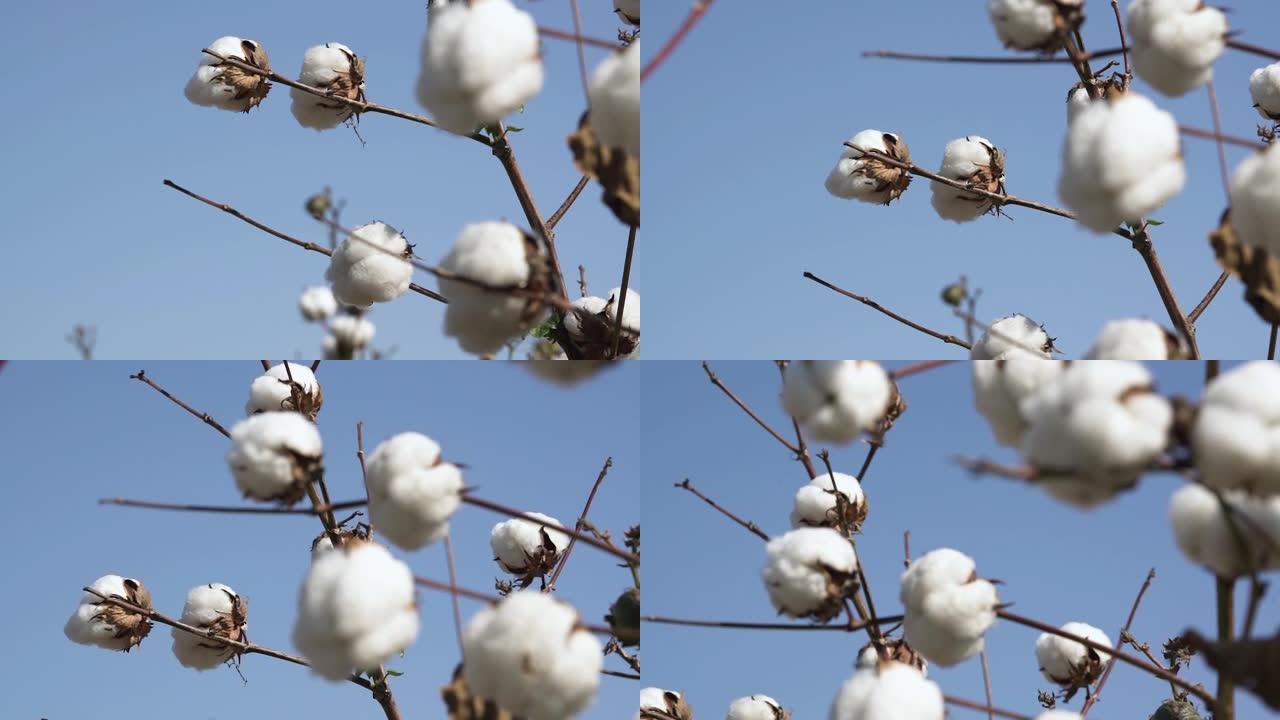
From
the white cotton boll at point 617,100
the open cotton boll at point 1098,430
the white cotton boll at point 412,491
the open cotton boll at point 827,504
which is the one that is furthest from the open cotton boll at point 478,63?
the open cotton boll at point 827,504

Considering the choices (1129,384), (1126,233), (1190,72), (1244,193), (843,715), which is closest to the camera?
(1129,384)

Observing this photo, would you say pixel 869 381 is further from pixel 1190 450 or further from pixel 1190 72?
pixel 1190 72

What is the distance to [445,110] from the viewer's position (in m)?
1.24

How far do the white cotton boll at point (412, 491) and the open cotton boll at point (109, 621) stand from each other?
1380 mm

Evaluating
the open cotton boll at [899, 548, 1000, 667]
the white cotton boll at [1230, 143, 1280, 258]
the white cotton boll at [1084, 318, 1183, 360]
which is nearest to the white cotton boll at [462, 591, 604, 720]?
the open cotton boll at [899, 548, 1000, 667]

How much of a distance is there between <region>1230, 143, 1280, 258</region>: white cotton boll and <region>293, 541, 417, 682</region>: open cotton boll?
0.95 meters

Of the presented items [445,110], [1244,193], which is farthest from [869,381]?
[445,110]

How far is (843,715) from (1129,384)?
53 cm

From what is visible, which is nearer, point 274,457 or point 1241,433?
point 1241,433

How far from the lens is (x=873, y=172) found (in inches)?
90.4

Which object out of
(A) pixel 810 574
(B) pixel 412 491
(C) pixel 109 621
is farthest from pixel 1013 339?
(C) pixel 109 621

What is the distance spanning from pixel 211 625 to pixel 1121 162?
1.92 metres

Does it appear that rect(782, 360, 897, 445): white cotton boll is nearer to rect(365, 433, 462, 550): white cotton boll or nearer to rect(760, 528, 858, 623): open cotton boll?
rect(760, 528, 858, 623): open cotton boll

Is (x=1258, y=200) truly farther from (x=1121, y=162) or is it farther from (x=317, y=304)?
(x=317, y=304)
